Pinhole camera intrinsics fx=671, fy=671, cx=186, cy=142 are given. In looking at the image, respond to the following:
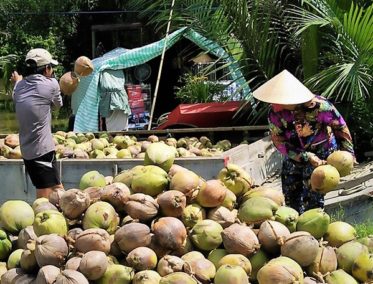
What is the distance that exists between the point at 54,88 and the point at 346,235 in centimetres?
330

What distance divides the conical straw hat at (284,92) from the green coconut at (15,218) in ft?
6.38

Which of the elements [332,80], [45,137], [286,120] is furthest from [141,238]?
[332,80]

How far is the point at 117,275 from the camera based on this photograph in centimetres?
285

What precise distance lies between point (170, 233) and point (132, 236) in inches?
6.7

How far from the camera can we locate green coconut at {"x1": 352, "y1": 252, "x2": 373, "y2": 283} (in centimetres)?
291

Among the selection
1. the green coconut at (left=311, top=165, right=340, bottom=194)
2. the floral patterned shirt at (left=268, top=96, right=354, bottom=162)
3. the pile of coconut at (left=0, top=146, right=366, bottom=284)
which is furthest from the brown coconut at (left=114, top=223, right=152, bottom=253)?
the floral patterned shirt at (left=268, top=96, right=354, bottom=162)

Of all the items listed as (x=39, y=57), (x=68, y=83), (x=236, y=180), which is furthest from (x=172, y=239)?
(x=68, y=83)

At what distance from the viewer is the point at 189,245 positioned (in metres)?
3.07

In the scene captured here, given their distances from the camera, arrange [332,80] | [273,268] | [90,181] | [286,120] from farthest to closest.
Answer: [332,80] → [286,120] → [90,181] → [273,268]

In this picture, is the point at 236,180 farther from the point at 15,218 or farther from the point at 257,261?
the point at 15,218

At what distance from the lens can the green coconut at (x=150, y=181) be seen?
10.8ft

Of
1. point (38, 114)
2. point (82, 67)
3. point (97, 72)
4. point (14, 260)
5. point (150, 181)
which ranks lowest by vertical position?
point (14, 260)

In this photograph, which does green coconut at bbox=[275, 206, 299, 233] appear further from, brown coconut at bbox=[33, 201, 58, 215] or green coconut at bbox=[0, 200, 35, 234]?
green coconut at bbox=[0, 200, 35, 234]

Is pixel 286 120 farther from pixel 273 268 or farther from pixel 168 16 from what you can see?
pixel 168 16
